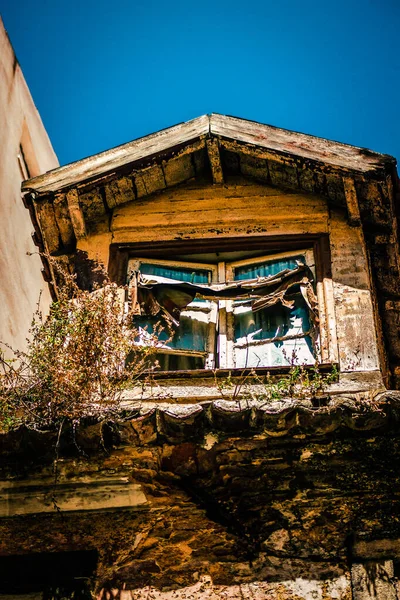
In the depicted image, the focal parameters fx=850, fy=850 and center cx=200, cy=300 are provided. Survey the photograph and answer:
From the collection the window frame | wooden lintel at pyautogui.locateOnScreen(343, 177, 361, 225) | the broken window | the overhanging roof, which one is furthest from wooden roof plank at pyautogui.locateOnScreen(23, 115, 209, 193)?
wooden lintel at pyautogui.locateOnScreen(343, 177, 361, 225)

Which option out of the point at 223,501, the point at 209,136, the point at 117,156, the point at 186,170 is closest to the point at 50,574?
the point at 223,501

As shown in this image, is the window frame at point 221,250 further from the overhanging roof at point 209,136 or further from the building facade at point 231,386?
the overhanging roof at point 209,136

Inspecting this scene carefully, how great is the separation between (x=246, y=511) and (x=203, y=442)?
51 centimetres

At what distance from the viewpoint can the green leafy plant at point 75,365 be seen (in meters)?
5.54

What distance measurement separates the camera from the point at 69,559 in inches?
209

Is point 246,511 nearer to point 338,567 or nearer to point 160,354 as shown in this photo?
point 338,567

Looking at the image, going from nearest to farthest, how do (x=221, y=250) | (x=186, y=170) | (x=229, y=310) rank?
(x=229, y=310) → (x=221, y=250) → (x=186, y=170)

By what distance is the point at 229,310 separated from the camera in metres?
7.32

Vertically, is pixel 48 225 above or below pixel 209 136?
below

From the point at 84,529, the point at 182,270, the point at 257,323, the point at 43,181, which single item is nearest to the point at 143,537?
the point at 84,529

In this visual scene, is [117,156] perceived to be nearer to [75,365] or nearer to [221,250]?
[221,250]

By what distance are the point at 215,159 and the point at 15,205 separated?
16.6 feet

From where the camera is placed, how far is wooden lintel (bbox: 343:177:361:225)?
764cm

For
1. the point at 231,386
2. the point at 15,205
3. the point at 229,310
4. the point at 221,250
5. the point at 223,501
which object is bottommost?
the point at 223,501
